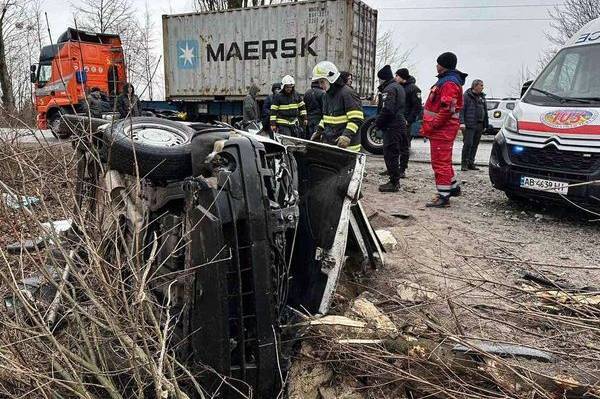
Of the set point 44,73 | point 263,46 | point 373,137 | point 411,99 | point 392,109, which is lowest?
point 373,137

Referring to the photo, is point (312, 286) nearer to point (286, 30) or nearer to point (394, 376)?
point (394, 376)

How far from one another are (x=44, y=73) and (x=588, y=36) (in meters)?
12.1

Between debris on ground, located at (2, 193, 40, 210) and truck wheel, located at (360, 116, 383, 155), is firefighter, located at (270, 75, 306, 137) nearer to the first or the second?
truck wheel, located at (360, 116, 383, 155)

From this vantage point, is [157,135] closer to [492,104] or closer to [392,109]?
[392,109]

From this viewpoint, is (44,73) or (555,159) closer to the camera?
(555,159)

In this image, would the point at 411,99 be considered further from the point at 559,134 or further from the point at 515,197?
the point at 559,134

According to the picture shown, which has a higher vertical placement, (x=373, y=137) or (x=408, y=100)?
(x=408, y=100)

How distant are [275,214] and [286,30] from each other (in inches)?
367

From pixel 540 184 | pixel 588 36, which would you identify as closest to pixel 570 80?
pixel 588 36

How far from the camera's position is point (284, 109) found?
24.6ft

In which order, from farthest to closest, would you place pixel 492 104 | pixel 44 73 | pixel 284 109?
pixel 492 104, pixel 44 73, pixel 284 109

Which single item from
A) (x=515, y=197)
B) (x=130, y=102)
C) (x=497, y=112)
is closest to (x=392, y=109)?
(x=515, y=197)

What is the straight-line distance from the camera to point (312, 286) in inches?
101

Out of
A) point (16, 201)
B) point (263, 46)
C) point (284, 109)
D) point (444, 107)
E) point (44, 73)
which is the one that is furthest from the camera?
point (44, 73)
